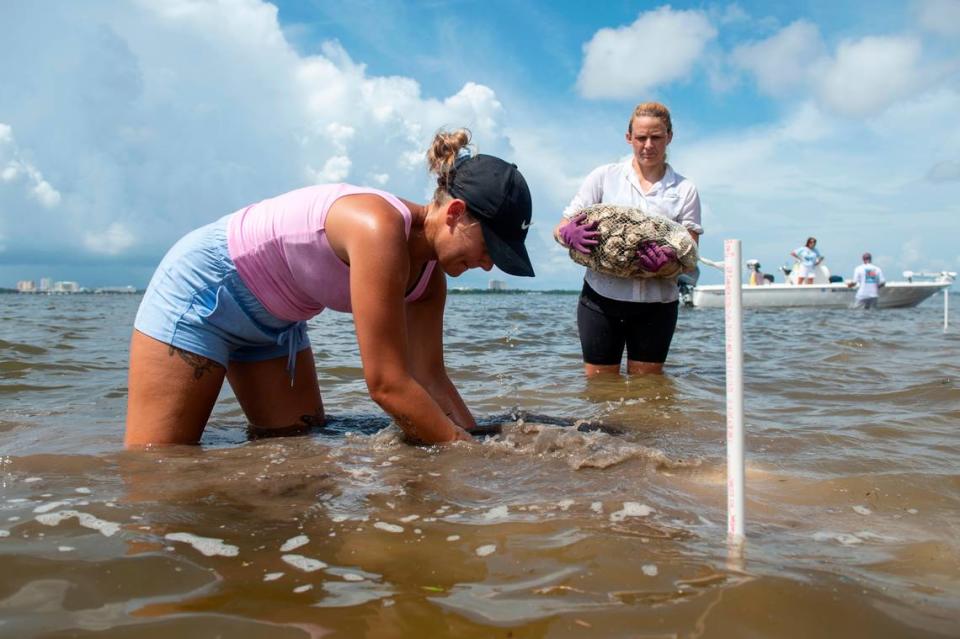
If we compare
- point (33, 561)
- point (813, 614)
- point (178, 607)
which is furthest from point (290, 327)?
point (813, 614)

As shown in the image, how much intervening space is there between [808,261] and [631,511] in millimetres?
22640

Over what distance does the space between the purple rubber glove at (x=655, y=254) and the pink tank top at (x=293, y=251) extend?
185cm

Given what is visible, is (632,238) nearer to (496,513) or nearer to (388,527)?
(496,513)

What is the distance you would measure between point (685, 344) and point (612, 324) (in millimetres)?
4995

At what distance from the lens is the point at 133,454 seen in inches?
117

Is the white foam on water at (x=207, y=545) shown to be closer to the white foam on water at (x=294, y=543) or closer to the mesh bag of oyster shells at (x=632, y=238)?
the white foam on water at (x=294, y=543)

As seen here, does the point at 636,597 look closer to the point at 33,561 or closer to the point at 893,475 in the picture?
the point at 33,561

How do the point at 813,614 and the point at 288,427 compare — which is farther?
the point at 288,427

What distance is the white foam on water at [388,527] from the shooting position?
2.09 meters

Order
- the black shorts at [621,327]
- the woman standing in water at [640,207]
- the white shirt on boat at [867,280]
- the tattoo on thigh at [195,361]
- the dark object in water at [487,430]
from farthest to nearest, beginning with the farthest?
the white shirt on boat at [867,280] → the black shorts at [621,327] → the woman standing in water at [640,207] → the dark object in water at [487,430] → the tattoo on thigh at [195,361]

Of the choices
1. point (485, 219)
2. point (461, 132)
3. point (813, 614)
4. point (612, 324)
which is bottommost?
point (813, 614)

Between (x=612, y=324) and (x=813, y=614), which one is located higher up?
(x=612, y=324)

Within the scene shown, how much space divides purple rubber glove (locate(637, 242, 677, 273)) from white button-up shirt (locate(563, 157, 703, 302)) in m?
0.34

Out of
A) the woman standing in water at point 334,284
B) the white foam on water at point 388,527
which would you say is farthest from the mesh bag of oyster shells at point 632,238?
the white foam on water at point 388,527
